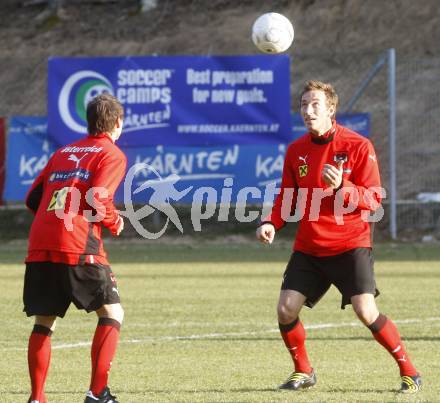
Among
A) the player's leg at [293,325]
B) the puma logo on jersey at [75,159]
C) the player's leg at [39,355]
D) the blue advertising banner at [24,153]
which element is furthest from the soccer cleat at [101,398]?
the blue advertising banner at [24,153]

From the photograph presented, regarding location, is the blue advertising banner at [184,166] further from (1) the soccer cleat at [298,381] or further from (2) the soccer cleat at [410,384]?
(2) the soccer cleat at [410,384]

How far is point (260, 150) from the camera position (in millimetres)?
20547

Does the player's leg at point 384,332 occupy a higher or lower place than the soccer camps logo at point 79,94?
lower

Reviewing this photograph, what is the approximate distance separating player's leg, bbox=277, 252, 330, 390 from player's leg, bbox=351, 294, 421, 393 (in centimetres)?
32

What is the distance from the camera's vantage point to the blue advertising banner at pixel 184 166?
20406 mm

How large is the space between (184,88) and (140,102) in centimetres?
77

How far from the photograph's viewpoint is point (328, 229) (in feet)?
26.1

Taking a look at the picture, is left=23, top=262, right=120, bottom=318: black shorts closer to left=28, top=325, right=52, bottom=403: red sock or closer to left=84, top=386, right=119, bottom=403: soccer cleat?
left=28, top=325, right=52, bottom=403: red sock

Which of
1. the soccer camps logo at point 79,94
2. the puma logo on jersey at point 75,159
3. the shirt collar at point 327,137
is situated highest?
the soccer camps logo at point 79,94

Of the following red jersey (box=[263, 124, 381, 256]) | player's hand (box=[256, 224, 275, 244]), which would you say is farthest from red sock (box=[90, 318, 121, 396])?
red jersey (box=[263, 124, 381, 256])

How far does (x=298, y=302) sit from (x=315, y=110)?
1224 millimetres

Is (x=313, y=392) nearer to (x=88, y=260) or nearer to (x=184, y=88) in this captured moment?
(x=88, y=260)

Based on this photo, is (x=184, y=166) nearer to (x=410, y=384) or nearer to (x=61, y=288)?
(x=410, y=384)

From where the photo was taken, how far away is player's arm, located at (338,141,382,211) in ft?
25.3
